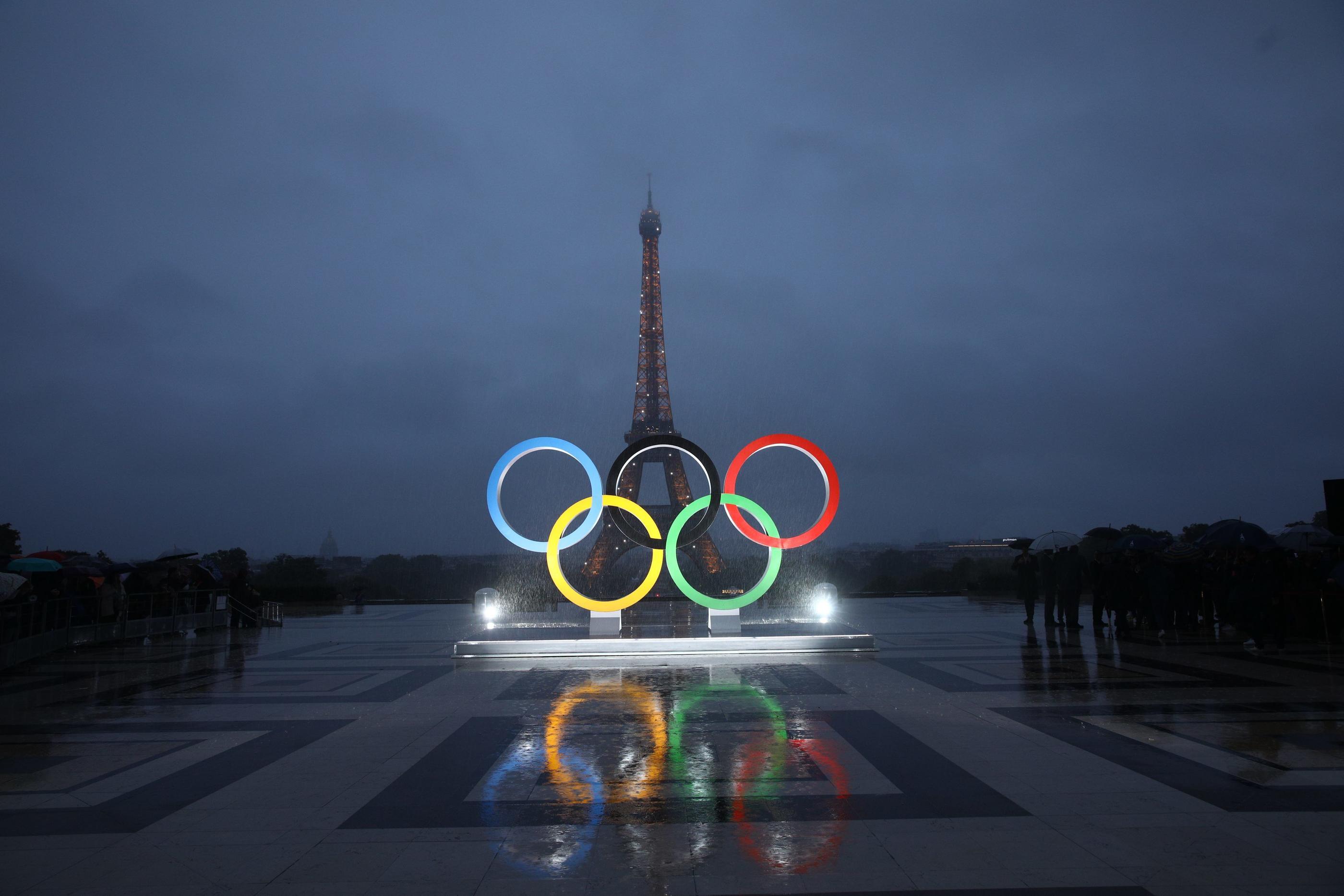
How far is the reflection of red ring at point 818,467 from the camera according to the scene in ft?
51.6

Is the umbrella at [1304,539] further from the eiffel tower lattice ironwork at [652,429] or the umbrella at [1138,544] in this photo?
the eiffel tower lattice ironwork at [652,429]

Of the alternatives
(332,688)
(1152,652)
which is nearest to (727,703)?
(332,688)

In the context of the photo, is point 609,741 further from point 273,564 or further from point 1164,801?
point 273,564

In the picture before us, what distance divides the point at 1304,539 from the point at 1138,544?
331cm

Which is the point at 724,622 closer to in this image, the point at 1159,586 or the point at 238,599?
the point at 1159,586

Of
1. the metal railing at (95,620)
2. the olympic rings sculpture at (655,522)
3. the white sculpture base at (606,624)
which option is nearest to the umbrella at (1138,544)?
the olympic rings sculpture at (655,522)

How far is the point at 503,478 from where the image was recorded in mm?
15844

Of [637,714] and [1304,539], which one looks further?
[1304,539]

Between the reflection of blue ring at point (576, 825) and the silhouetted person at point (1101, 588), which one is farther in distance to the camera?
the silhouetted person at point (1101, 588)

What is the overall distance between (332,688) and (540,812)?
737 cm

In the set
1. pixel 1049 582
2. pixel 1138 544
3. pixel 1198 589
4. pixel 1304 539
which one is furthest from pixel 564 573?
pixel 1304 539

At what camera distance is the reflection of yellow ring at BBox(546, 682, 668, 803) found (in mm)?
6570

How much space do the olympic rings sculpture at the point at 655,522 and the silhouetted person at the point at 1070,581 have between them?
5.79m

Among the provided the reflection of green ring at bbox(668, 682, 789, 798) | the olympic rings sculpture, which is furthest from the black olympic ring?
the reflection of green ring at bbox(668, 682, 789, 798)
